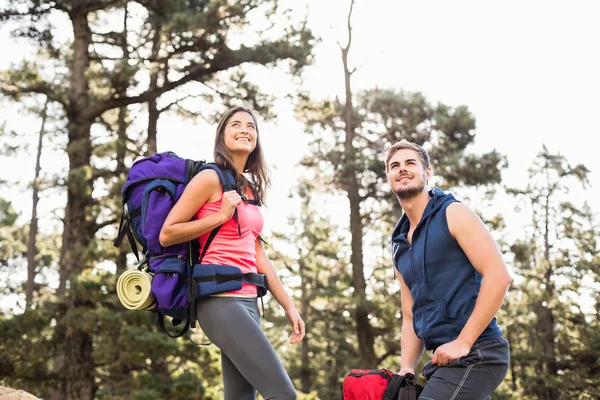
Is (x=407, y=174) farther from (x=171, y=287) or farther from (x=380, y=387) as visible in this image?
(x=171, y=287)

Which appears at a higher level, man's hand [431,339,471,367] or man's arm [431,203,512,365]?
man's arm [431,203,512,365]

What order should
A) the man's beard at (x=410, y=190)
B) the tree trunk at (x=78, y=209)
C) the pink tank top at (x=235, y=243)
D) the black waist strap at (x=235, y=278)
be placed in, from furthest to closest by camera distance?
the tree trunk at (x=78, y=209) → the man's beard at (x=410, y=190) → the pink tank top at (x=235, y=243) → the black waist strap at (x=235, y=278)

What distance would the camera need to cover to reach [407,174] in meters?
3.00

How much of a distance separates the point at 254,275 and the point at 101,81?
9599mm

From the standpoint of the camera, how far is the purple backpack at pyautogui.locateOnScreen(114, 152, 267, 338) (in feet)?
8.71

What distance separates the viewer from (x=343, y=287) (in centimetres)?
1830

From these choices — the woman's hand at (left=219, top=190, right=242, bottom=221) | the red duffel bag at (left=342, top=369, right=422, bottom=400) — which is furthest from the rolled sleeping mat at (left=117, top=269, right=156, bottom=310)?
the red duffel bag at (left=342, top=369, right=422, bottom=400)

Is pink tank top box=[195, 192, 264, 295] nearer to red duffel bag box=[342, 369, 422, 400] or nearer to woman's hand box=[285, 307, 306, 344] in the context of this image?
woman's hand box=[285, 307, 306, 344]

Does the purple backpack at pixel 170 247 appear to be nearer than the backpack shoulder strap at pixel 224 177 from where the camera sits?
Yes

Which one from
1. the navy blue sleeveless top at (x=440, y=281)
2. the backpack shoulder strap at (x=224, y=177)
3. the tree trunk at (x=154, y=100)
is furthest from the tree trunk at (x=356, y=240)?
the backpack shoulder strap at (x=224, y=177)

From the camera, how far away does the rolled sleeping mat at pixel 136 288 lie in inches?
107

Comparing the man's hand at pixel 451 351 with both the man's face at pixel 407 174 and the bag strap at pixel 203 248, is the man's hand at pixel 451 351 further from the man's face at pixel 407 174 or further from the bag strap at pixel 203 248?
the bag strap at pixel 203 248

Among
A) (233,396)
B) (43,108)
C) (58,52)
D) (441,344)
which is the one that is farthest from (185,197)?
(43,108)

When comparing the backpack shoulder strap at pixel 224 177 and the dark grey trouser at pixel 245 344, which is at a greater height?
the backpack shoulder strap at pixel 224 177
